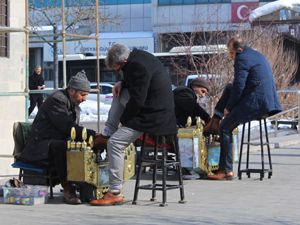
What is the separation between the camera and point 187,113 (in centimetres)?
1155

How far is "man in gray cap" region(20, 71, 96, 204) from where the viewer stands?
29.8ft

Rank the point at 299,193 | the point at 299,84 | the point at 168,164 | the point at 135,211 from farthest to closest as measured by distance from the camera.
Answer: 1. the point at 299,84
2. the point at 299,193
3. the point at 168,164
4. the point at 135,211

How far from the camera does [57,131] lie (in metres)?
9.27

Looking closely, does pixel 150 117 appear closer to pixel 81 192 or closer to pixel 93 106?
pixel 81 192

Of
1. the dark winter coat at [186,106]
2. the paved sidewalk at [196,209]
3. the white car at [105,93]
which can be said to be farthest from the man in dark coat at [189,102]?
the white car at [105,93]

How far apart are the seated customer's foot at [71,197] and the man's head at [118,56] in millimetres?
1466

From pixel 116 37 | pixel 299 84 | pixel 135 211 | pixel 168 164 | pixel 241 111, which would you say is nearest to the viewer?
pixel 135 211

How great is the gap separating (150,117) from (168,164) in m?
0.65

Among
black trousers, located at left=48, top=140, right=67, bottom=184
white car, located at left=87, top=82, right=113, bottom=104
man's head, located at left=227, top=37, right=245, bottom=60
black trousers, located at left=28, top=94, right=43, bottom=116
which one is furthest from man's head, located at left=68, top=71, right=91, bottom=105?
white car, located at left=87, top=82, right=113, bottom=104

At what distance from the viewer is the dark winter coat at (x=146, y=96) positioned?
8617mm

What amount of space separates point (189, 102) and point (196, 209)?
299cm

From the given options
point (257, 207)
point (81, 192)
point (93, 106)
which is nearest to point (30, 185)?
point (81, 192)

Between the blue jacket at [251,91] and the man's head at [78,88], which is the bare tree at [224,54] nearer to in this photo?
the blue jacket at [251,91]

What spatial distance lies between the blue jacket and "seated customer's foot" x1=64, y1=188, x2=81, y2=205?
2.85 m
